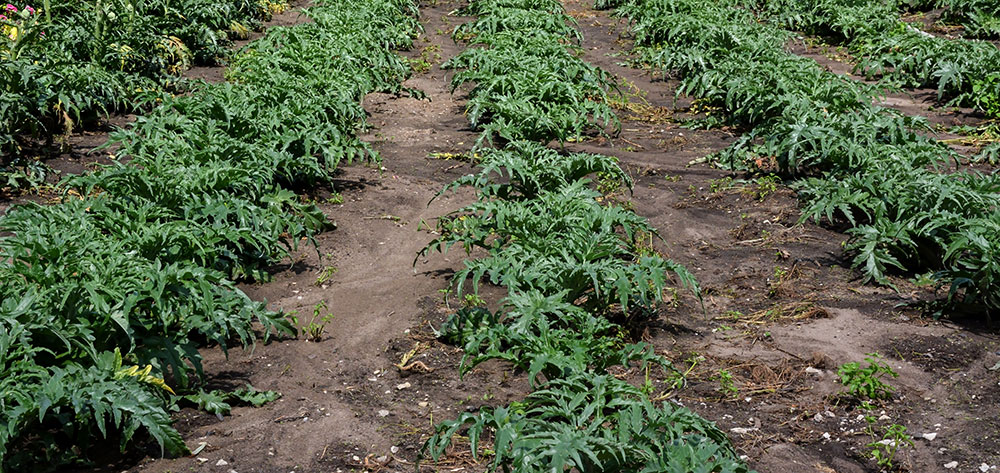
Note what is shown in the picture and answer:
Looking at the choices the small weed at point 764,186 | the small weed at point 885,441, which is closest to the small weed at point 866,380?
the small weed at point 885,441

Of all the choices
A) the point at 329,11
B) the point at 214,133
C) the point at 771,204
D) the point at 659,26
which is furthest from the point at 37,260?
the point at 659,26

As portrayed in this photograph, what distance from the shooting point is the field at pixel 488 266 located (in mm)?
3721

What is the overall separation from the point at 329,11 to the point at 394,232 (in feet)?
18.0

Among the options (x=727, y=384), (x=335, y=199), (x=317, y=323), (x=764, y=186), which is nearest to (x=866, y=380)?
(x=727, y=384)

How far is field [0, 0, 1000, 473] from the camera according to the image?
3721 mm

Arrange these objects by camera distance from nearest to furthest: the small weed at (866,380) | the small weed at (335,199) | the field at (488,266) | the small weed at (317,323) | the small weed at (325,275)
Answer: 1. the field at (488,266)
2. the small weed at (866,380)
3. the small weed at (317,323)
4. the small weed at (325,275)
5. the small weed at (335,199)

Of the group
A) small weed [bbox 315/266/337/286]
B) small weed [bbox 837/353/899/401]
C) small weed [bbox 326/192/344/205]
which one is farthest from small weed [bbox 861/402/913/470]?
small weed [bbox 326/192/344/205]

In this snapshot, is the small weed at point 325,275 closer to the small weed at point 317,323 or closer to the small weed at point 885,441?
the small weed at point 317,323

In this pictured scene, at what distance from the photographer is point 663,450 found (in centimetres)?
319

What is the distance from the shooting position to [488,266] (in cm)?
474

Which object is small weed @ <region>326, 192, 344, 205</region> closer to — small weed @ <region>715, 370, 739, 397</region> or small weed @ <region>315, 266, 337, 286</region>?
small weed @ <region>315, 266, 337, 286</region>

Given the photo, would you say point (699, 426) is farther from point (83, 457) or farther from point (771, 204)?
point (771, 204)

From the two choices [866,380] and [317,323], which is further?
[317,323]

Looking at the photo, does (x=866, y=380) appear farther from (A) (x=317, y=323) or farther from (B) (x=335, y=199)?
(B) (x=335, y=199)
